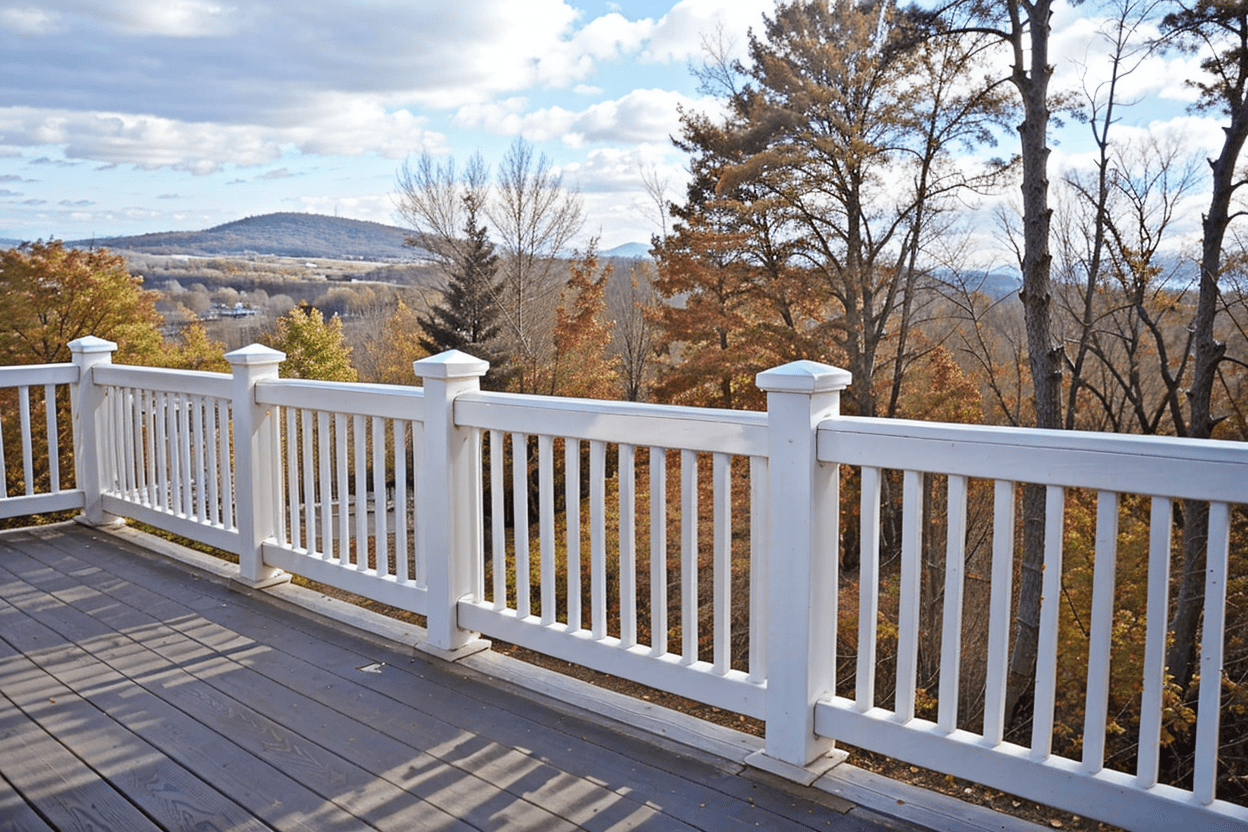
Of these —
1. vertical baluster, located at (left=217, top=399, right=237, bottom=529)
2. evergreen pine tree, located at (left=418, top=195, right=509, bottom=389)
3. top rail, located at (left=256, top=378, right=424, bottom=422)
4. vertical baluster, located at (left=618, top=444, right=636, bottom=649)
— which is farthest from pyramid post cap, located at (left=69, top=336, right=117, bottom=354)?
evergreen pine tree, located at (left=418, top=195, right=509, bottom=389)

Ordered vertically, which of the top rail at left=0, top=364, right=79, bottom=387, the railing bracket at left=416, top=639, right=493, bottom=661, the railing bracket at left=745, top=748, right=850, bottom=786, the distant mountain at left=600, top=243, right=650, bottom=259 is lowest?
the railing bracket at left=416, top=639, right=493, bottom=661

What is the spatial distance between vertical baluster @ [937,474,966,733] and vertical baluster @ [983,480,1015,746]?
69 mm

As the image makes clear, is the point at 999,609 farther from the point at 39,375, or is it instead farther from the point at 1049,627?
the point at 39,375

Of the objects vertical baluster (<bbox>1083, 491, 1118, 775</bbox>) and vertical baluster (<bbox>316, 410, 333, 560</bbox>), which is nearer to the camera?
vertical baluster (<bbox>1083, 491, 1118, 775</bbox>)

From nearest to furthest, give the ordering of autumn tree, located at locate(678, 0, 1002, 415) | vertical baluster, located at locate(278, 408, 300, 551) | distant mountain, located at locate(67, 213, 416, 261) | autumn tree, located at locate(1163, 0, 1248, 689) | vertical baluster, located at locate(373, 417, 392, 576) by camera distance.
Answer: vertical baluster, located at locate(373, 417, 392, 576)
vertical baluster, located at locate(278, 408, 300, 551)
autumn tree, located at locate(1163, 0, 1248, 689)
autumn tree, located at locate(678, 0, 1002, 415)
distant mountain, located at locate(67, 213, 416, 261)

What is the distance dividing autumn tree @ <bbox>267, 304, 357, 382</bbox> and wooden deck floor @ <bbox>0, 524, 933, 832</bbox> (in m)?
27.6

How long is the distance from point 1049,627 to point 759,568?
2.30 ft

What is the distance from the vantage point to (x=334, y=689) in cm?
271

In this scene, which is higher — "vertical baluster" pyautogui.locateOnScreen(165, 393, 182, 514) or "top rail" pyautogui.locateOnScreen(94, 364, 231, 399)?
"top rail" pyautogui.locateOnScreen(94, 364, 231, 399)

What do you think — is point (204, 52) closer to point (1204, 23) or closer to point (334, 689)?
point (1204, 23)

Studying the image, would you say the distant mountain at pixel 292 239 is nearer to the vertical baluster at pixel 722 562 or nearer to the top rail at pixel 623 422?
the top rail at pixel 623 422

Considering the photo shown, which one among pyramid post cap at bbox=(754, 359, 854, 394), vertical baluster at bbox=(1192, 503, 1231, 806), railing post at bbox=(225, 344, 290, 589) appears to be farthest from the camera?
railing post at bbox=(225, 344, 290, 589)

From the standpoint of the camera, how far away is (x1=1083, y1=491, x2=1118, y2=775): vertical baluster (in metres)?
1.72

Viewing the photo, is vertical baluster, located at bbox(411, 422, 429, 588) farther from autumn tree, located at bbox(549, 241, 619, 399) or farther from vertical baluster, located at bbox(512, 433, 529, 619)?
autumn tree, located at bbox(549, 241, 619, 399)
